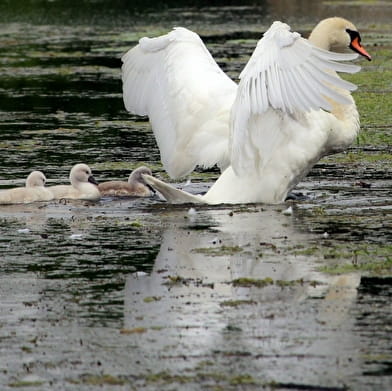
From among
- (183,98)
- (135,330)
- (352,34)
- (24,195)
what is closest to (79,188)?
(24,195)

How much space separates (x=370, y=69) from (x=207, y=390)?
16.0 metres

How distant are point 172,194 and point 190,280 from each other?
8.19 feet

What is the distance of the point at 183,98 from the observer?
1089 cm

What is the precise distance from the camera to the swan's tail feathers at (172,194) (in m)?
9.84

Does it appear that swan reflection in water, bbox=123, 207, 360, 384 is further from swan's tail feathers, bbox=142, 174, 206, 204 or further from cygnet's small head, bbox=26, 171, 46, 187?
cygnet's small head, bbox=26, 171, 46, 187

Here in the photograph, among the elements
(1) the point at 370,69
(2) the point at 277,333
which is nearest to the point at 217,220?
(2) the point at 277,333

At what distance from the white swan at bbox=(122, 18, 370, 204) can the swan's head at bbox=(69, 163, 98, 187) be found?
2.38 feet

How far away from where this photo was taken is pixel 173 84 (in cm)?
1098

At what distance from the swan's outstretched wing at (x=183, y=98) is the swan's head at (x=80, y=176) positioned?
2.38 ft

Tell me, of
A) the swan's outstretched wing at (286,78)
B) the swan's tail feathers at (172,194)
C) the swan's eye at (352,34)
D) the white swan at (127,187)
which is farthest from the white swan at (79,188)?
the swan's eye at (352,34)

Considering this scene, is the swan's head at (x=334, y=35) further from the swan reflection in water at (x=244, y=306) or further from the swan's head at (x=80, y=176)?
the swan reflection in water at (x=244, y=306)

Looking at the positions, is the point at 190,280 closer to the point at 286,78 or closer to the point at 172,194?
the point at 286,78

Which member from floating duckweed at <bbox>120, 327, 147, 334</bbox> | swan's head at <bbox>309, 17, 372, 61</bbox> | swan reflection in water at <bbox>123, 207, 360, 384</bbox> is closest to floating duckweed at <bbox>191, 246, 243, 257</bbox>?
swan reflection in water at <bbox>123, 207, 360, 384</bbox>

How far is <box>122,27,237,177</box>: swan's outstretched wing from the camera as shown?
10.7 metres
